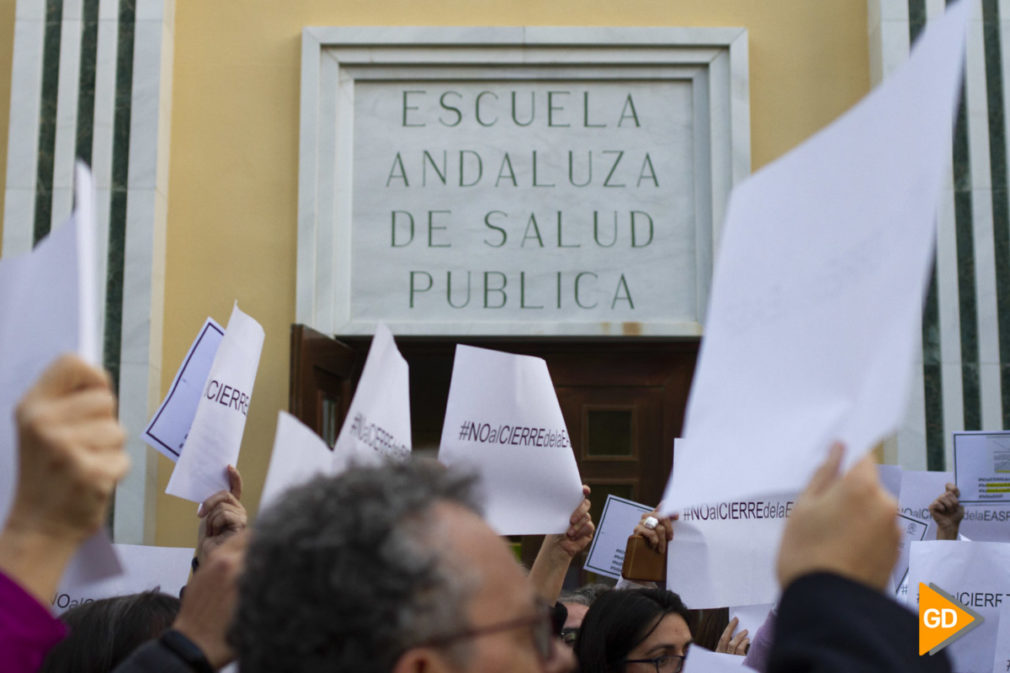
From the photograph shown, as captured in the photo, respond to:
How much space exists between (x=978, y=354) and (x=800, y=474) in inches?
228

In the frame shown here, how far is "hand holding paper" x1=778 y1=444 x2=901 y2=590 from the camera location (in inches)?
46.1

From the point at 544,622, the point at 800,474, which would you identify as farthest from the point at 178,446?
the point at 800,474

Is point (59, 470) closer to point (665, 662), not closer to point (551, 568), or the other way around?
point (551, 568)

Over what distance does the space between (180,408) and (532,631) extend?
2088 mm

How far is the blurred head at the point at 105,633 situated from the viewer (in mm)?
2396

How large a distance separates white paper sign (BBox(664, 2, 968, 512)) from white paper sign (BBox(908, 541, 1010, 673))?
90.5 inches

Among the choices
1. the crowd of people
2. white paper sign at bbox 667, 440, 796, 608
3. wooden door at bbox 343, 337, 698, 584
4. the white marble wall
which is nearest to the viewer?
the crowd of people

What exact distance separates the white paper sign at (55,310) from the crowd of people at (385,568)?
35mm

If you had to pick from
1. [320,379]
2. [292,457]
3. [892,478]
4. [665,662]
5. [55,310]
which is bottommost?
[665,662]

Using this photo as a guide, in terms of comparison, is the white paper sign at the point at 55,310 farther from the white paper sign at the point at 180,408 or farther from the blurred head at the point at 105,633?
the white paper sign at the point at 180,408

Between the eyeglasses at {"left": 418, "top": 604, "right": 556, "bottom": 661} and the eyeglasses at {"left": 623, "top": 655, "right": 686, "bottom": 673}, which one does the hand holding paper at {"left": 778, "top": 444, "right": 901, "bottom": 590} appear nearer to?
the eyeglasses at {"left": 418, "top": 604, "right": 556, "bottom": 661}

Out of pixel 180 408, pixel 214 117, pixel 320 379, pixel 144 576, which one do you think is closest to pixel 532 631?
pixel 180 408

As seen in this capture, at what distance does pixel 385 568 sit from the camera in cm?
124

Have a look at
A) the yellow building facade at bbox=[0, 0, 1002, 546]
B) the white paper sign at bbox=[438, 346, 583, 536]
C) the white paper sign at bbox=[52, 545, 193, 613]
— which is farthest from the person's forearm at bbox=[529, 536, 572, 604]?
the yellow building facade at bbox=[0, 0, 1002, 546]
